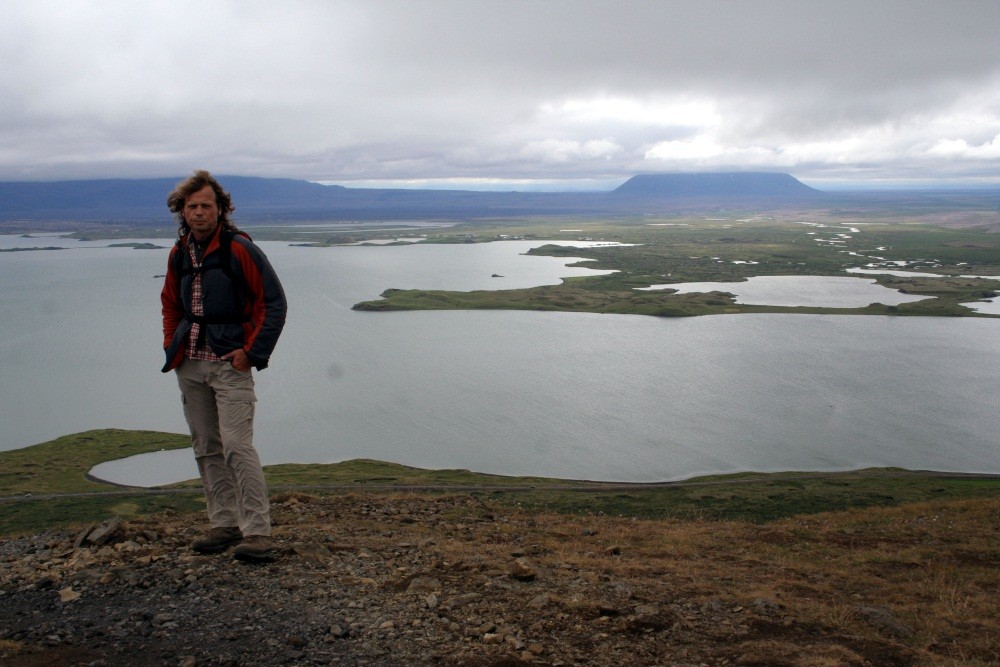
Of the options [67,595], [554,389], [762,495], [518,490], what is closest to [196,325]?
[67,595]

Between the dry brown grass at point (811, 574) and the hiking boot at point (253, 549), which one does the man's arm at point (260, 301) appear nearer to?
the hiking boot at point (253, 549)

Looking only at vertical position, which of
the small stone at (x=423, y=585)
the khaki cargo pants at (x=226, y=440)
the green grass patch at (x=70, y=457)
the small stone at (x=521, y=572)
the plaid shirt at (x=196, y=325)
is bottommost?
the green grass patch at (x=70, y=457)

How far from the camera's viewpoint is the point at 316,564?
7684mm

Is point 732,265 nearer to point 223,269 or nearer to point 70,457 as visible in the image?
point 70,457

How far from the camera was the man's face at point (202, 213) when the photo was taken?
6617 millimetres

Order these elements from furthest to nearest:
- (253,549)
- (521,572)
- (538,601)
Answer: (521,572) < (253,549) < (538,601)

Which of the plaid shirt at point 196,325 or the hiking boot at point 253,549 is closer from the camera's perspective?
the plaid shirt at point 196,325

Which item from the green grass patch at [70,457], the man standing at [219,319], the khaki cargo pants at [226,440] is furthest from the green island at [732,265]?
the man standing at [219,319]

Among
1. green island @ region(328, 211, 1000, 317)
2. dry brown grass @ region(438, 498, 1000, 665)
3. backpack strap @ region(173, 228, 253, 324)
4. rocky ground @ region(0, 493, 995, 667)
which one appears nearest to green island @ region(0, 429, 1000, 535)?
dry brown grass @ region(438, 498, 1000, 665)

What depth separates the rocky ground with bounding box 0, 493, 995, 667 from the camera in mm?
5828

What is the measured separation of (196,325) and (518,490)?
70.8 feet

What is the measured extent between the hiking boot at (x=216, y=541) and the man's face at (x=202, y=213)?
279cm

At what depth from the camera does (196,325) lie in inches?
267

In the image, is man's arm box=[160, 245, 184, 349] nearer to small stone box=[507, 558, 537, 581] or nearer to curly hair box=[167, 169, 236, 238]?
curly hair box=[167, 169, 236, 238]
